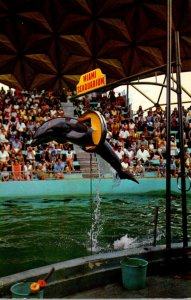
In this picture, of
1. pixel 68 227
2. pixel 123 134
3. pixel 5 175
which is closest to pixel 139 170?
pixel 123 134

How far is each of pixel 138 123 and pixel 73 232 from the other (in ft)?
40.3

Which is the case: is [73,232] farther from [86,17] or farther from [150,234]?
[86,17]

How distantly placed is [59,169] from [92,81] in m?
10.3

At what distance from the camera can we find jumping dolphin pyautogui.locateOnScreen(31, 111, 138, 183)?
4.77 m

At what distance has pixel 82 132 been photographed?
4.88 meters

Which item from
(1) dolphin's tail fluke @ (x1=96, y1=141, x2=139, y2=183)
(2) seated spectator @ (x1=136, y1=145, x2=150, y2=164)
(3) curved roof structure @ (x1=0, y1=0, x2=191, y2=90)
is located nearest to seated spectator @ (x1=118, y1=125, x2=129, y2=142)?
(2) seated spectator @ (x1=136, y1=145, x2=150, y2=164)

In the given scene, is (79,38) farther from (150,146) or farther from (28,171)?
(28,171)

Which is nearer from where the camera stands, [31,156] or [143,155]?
[31,156]

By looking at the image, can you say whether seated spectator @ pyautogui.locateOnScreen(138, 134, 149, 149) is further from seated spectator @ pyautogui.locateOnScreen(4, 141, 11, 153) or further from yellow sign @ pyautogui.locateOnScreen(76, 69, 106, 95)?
yellow sign @ pyautogui.locateOnScreen(76, 69, 106, 95)

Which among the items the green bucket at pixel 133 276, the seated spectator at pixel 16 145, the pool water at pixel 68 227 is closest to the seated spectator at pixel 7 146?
the seated spectator at pixel 16 145

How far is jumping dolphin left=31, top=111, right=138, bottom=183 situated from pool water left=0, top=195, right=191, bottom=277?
1342 millimetres

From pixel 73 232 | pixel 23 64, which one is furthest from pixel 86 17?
pixel 73 232

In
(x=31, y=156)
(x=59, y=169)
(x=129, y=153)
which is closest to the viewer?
(x=59, y=169)

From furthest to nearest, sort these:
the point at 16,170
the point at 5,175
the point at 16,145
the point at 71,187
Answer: the point at 16,145 < the point at 71,187 < the point at 16,170 < the point at 5,175
